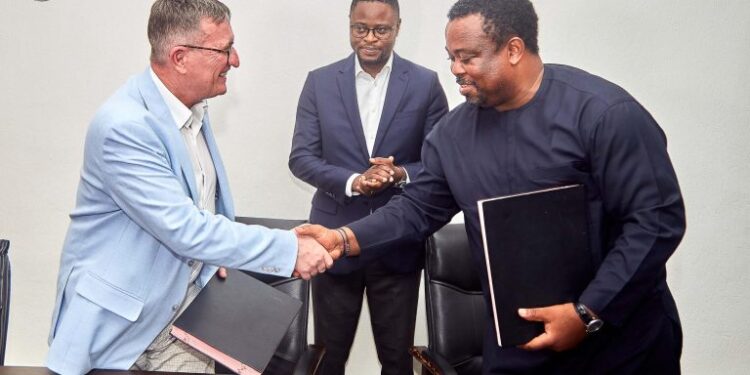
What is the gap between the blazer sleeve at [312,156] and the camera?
3.03m

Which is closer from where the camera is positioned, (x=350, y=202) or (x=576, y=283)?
(x=576, y=283)

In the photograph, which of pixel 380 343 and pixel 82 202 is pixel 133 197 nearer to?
pixel 82 202

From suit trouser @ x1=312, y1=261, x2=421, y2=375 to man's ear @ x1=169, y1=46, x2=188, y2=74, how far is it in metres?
1.31

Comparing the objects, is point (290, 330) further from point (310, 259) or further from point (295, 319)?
point (310, 259)

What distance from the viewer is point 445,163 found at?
2195mm

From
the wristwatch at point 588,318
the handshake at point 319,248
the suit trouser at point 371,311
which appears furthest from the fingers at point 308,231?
the wristwatch at point 588,318

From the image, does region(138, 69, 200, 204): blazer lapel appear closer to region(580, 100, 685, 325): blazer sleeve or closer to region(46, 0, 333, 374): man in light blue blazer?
region(46, 0, 333, 374): man in light blue blazer

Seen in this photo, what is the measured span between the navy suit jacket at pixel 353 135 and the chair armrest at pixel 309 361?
626 millimetres

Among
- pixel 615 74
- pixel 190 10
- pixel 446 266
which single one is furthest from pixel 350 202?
pixel 615 74

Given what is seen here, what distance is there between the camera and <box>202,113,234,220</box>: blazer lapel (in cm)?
233

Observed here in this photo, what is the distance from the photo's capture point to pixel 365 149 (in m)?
3.12

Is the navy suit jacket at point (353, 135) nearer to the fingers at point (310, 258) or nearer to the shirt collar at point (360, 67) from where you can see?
the shirt collar at point (360, 67)

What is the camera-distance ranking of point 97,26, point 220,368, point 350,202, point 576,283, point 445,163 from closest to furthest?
point 576,283 < point 445,163 < point 220,368 < point 350,202 < point 97,26

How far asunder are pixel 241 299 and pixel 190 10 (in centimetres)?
83
